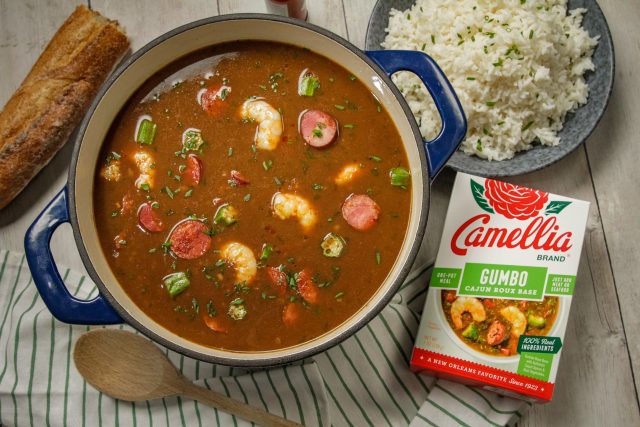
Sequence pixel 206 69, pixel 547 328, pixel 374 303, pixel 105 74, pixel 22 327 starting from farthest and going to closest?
pixel 105 74
pixel 22 327
pixel 547 328
pixel 206 69
pixel 374 303

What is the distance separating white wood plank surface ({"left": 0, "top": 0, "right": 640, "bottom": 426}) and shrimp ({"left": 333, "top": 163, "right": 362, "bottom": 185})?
66 centimetres

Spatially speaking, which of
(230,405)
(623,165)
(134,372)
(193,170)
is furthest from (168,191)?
(623,165)

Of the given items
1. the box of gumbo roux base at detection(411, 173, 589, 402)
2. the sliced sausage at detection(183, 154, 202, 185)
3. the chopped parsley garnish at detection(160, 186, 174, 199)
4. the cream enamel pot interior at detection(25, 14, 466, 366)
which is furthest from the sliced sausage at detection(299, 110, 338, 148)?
the box of gumbo roux base at detection(411, 173, 589, 402)

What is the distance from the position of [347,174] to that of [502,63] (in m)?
0.89

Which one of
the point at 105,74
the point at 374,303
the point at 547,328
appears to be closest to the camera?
the point at 374,303

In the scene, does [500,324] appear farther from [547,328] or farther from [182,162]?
[182,162]

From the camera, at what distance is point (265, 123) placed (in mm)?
2084

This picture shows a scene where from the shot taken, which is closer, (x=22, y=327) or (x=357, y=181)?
(x=357, y=181)

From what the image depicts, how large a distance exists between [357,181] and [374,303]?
40 cm

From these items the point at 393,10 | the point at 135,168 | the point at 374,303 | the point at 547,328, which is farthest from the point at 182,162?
the point at 547,328

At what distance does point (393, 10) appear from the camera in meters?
2.73

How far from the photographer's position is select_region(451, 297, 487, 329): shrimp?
91.7 inches

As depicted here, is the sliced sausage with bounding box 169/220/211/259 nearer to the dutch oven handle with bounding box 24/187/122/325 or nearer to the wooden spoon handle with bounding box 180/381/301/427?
the dutch oven handle with bounding box 24/187/122/325

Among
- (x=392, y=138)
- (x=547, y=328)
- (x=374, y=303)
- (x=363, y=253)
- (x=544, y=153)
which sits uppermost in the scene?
(x=392, y=138)
